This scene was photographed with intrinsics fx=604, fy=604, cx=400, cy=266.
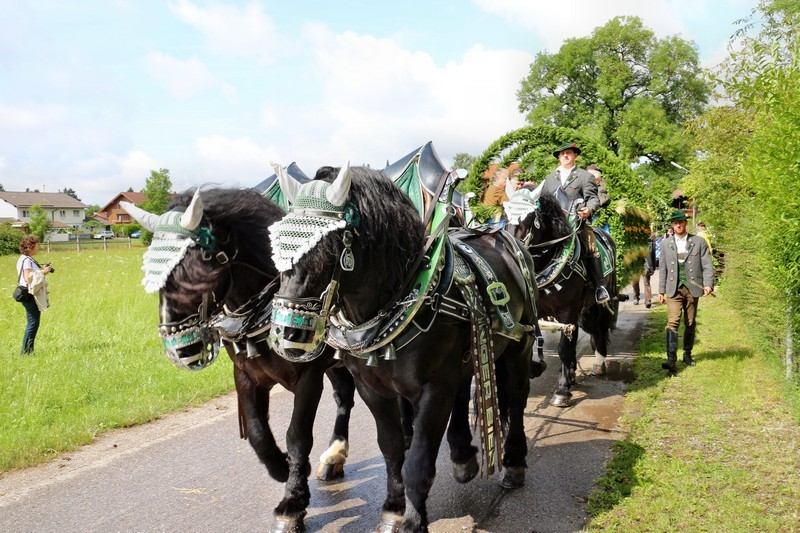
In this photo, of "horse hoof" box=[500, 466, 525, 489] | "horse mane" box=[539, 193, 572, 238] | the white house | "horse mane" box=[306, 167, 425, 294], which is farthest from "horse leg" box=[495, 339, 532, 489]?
the white house

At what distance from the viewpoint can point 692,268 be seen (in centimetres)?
796

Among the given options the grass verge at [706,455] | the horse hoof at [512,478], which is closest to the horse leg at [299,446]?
the horse hoof at [512,478]

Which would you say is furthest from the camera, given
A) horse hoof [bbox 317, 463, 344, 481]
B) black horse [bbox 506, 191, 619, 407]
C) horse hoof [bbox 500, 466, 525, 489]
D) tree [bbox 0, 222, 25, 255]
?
tree [bbox 0, 222, 25, 255]

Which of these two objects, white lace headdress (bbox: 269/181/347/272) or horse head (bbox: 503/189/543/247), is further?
horse head (bbox: 503/189/543/247)

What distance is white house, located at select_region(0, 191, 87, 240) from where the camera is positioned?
8619 cm

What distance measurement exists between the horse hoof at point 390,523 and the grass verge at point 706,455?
120 cm

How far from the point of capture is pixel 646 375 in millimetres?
7418

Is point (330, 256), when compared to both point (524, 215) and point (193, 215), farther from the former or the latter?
point (524, 215)

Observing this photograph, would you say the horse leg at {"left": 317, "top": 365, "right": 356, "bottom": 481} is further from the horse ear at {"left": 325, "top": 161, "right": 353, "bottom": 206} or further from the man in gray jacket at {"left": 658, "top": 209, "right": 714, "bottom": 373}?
the man in gray jacket at {"left": 658, "top": 209, "right": 714, "bottom": 373}

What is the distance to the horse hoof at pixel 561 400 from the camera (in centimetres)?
639

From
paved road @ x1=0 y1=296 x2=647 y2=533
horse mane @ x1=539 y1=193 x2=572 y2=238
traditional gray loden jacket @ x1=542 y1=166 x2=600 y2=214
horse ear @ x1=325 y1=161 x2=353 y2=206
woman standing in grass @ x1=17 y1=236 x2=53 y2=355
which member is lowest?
paved road @ x1=0 y1=296 x2=647 y2=533

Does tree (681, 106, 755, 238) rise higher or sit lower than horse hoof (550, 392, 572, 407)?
higher

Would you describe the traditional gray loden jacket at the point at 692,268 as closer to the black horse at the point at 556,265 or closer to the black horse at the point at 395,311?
the black horse at the point at 556,265

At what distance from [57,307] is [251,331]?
1152cm
